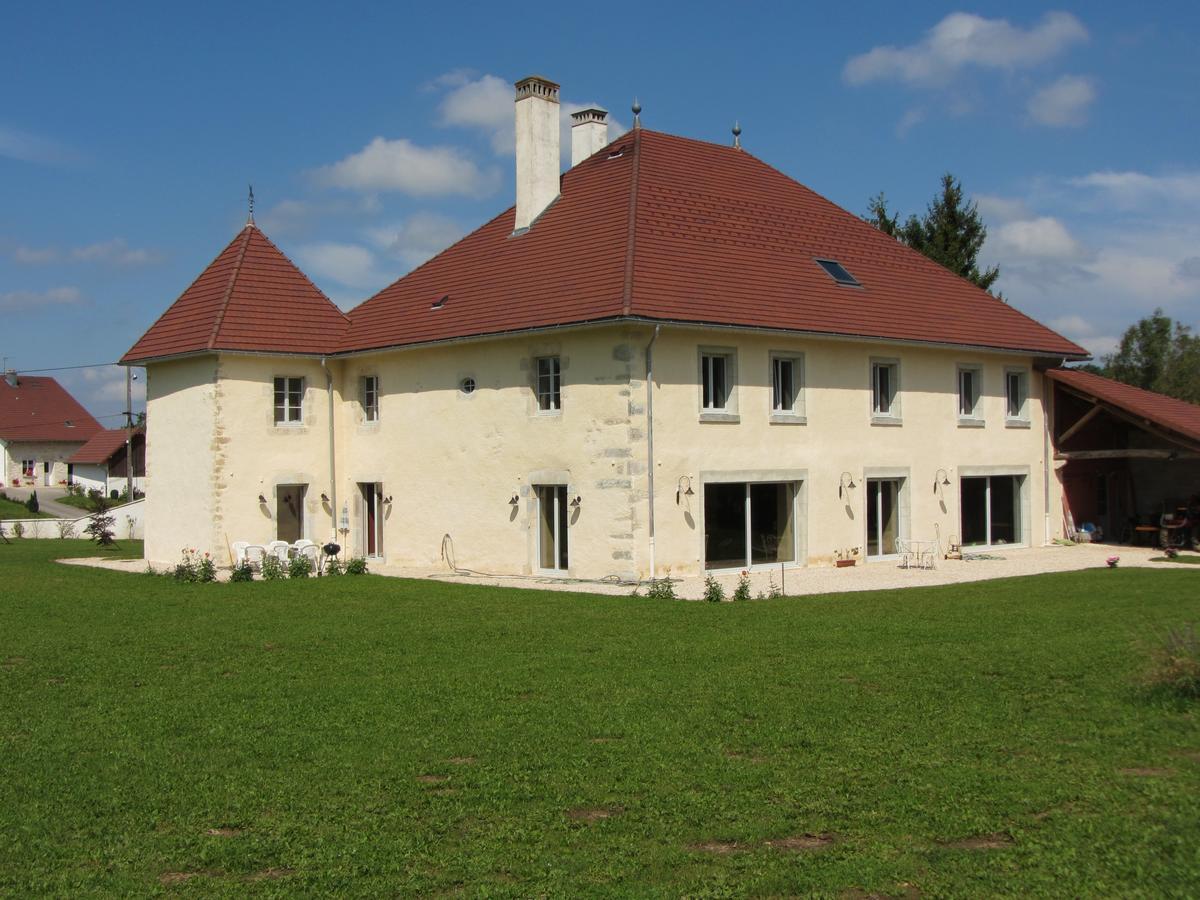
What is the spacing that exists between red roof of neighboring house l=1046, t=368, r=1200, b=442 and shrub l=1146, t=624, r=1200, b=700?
18.6m

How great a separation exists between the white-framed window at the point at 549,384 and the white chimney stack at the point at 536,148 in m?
4.19

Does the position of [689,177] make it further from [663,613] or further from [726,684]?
[726,684]

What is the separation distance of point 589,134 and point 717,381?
916cm

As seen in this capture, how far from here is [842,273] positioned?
25438 millimetres

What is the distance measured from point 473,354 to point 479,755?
1607 cm

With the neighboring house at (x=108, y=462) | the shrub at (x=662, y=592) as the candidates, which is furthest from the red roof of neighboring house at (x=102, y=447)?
the shrub at (x=662, y=592)

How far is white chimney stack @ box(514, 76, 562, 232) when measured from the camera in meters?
24.7

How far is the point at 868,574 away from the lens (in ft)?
71.9

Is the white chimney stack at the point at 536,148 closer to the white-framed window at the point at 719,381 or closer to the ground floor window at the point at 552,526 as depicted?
the white-framed window at the point at 719,381

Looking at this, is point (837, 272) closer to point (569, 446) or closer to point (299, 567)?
point (569, 446)

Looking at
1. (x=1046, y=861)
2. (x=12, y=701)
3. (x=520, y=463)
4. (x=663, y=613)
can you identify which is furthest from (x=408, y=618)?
(x=1046, y=861)

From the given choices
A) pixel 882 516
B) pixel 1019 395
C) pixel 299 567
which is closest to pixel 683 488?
pixel 882 516

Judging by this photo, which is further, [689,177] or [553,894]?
[689,177]

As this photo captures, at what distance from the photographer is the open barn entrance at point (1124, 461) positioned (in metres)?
26.8
